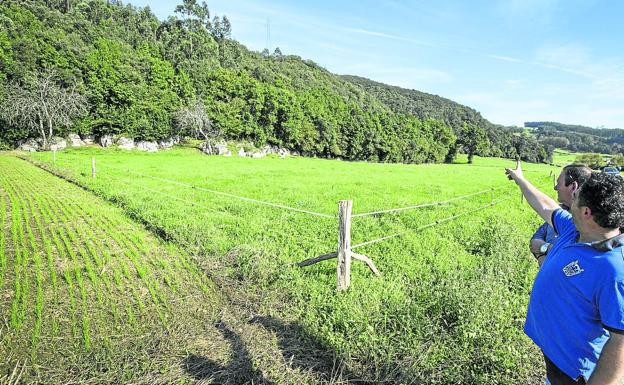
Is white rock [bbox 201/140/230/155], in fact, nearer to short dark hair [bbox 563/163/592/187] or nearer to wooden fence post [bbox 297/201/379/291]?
wooden fence post [bbox 297/201/379/291]

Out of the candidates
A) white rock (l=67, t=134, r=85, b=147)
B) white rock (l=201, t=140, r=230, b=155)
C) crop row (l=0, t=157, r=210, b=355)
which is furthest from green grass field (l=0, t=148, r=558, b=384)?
white rock (l=201, t=140, r=230, b=155)

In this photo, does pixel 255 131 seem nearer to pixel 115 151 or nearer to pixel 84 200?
pixel 115 151

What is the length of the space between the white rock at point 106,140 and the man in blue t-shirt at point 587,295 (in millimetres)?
54616

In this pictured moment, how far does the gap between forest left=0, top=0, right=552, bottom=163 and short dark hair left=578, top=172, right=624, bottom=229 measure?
Result: 50.9 meters

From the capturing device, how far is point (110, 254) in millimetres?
7727

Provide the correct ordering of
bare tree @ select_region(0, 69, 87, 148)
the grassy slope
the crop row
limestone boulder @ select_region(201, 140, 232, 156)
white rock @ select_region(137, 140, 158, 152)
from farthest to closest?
limestone boulder @ select_region(201, 140, 232, 156), white rock @ select_region(137, 140, 158, 152), bare tree @ select_region(0, 69, 87, 148), the crop row, the grassy slope

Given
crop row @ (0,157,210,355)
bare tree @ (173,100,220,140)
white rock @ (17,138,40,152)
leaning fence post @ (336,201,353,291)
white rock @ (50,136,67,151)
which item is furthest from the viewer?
bare tree @ (173,100,220,140)

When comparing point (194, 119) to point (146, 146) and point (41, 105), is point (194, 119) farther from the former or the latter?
point (41, 105)

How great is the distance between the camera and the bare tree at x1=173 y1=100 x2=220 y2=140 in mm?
53250

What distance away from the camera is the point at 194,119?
53.8 metres

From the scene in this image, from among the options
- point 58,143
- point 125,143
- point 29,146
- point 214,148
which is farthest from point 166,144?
point 29,146

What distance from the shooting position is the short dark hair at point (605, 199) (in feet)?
7.23

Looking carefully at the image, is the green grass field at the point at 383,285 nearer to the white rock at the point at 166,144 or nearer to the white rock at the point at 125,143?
the white rock at the point at 125,143

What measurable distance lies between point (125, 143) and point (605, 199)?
179 ft
